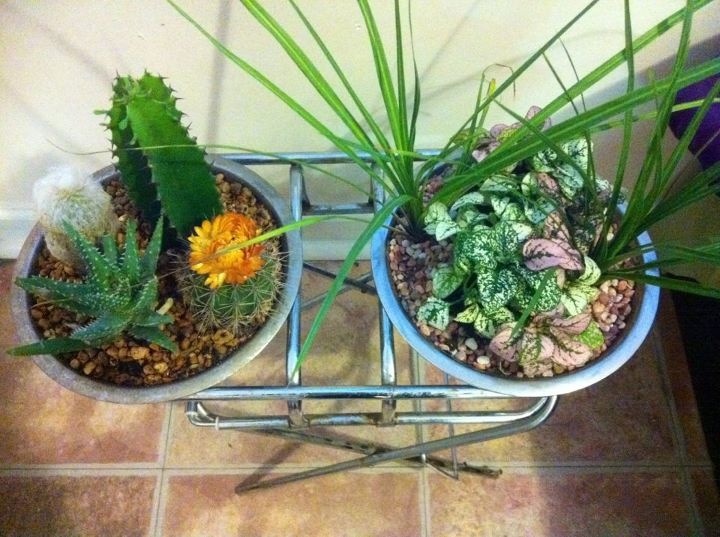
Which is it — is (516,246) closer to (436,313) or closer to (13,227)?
(436,313)

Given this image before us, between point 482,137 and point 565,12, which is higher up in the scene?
point 565,12

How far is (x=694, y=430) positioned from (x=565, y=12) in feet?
3.02

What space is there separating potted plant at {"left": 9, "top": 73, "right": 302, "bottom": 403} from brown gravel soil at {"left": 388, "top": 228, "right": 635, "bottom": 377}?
0.13 m

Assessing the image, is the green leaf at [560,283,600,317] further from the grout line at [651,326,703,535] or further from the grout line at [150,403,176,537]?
the grout line at [150,403,176,537]

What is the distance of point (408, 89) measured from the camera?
0.91 m

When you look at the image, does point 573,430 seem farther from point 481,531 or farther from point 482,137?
point 482,137

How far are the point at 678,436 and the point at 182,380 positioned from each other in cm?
105

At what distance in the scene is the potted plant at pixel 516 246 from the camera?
0.58 meters

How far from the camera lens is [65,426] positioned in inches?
49.6

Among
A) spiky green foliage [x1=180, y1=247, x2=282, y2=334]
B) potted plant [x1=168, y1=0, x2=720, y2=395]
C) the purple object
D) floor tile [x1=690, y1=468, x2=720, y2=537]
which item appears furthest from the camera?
floor tile [x1=690, y1=468, x2=720, y2=537]

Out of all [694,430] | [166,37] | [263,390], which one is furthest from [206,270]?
[694,430]

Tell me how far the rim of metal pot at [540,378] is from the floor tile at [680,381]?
69 cm

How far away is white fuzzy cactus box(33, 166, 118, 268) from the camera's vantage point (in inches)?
25.9

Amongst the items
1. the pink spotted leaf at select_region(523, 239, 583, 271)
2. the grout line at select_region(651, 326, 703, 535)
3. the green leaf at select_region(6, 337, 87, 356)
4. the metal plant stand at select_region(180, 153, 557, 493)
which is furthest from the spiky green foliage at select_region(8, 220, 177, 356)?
the grout line at select_region(651, 326, 703, 535)
